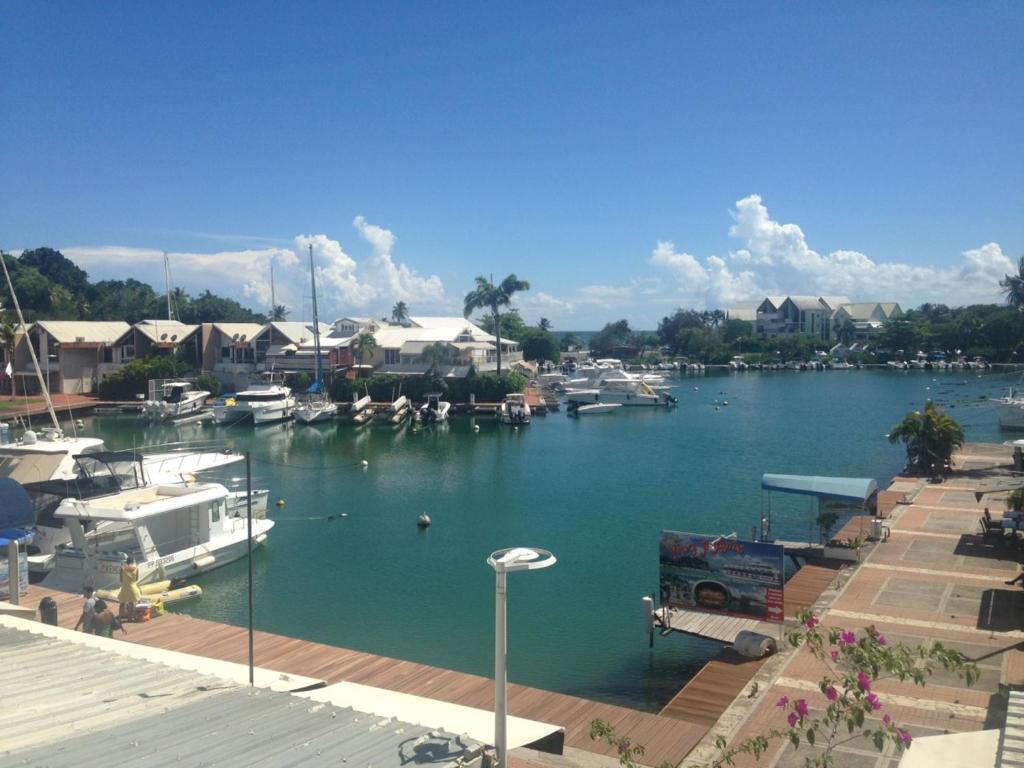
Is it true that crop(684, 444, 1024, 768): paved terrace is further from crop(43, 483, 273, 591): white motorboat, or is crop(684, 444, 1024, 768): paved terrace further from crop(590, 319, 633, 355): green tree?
crop(590, 319, 633, 355): green tree

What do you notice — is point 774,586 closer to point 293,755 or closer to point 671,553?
point 671,553

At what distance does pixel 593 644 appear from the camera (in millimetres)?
22156

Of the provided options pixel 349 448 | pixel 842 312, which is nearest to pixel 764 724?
pixel 349 448

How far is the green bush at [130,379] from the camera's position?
81.9 meters

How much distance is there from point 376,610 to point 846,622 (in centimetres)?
1337

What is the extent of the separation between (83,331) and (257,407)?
27.0m

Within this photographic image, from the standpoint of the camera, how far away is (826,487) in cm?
2830

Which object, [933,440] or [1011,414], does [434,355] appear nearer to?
[933,440]

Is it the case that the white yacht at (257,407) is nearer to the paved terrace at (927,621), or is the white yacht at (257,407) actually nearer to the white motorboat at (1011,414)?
the paved terrace at (927,621)

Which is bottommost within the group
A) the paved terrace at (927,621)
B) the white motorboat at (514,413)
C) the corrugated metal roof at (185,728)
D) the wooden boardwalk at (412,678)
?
the wooden boardwalk at (412,678)

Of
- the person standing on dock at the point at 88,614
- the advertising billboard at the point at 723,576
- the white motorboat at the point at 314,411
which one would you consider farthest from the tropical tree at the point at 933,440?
the white motorboat at the point at 314,411

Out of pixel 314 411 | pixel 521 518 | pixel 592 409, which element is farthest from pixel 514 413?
pixel 521 518

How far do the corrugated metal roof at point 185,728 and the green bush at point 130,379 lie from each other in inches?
3005

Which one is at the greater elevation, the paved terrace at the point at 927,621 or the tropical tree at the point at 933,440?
the tropical tree at the point at 933,440
